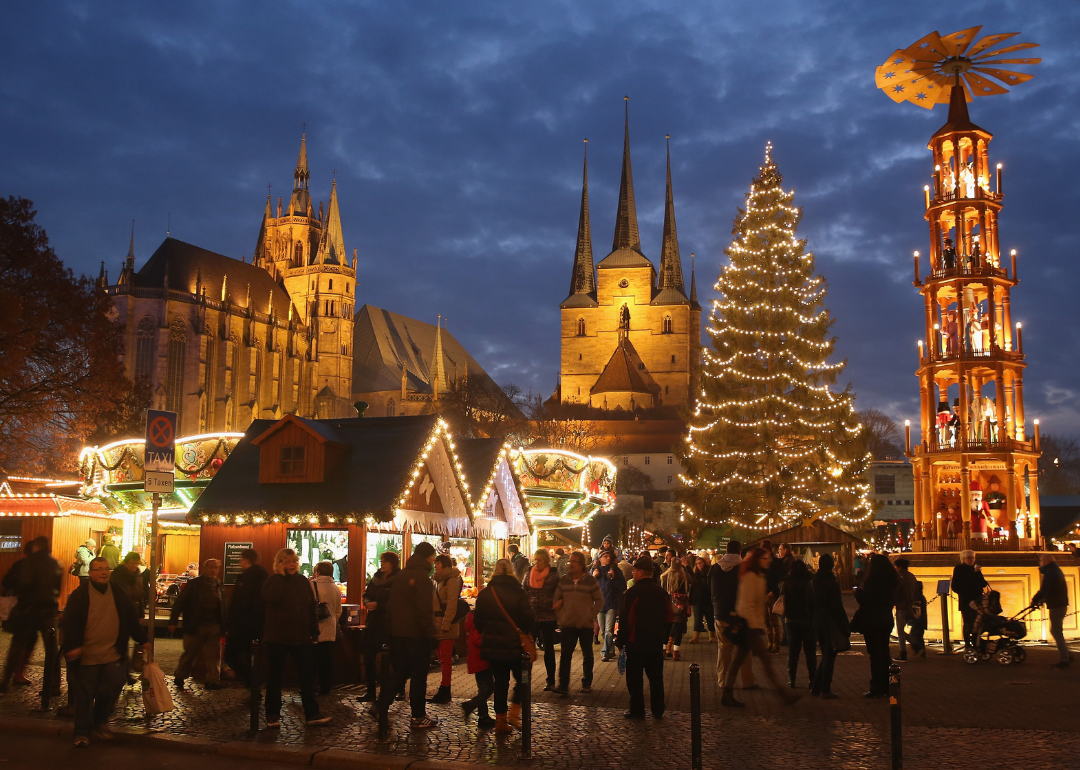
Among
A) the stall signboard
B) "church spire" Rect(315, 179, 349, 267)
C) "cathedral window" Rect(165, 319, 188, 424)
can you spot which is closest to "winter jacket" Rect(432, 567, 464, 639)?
the stall signboard

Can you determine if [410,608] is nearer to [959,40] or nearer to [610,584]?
[610,584]

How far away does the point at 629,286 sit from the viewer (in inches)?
3880

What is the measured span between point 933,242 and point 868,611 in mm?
9744

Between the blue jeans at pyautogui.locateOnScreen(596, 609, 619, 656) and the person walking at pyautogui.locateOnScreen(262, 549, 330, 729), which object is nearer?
the person walking at pyautogui.locateOnScreen(262, 549, 330, 729)

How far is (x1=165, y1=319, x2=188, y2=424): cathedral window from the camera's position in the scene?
6819 centimetres

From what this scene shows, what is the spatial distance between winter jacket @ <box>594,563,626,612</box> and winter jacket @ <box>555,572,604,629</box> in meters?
2.85

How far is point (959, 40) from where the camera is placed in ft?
56.5

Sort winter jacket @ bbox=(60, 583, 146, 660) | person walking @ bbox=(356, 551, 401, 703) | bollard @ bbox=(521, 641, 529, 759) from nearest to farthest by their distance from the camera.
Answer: bollard @ bbox=(521, 641, 529, 759) → winter jacket @ bbox=(60, 583, 146, 660) → person walking @ bbox=(356, 551, 401, 703)

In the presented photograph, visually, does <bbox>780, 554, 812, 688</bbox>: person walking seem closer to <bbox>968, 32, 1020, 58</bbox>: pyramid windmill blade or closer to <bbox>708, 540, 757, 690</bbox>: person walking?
<bbox>708, 540, 757, 690</bbox>: person walking

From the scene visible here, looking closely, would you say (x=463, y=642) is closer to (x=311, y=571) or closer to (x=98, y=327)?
(x=311, y=571)

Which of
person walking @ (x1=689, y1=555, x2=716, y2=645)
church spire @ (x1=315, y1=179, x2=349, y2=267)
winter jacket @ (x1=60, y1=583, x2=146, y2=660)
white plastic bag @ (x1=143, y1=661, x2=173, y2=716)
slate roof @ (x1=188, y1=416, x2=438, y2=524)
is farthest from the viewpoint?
church spire @ (x1=315, y1=179, x2=349, y2=267)

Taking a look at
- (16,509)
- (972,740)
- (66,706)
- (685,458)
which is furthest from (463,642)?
(685,458)

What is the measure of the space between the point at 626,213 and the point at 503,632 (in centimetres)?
9517

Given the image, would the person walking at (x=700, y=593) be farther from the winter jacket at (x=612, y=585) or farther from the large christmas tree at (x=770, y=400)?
the large christmas tree at (x=770, y=400)
